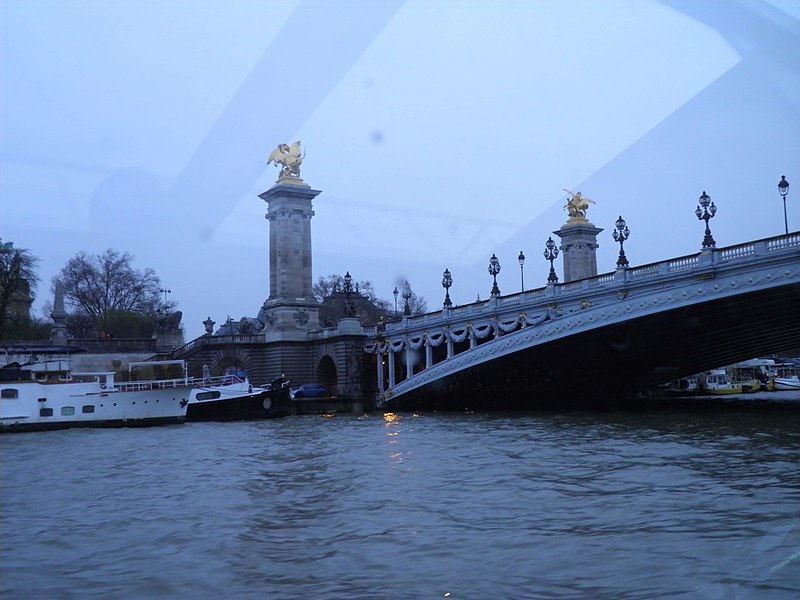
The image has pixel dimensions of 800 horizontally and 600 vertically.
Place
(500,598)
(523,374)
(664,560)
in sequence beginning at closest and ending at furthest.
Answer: (500,598) → (664,560) → (523,374)

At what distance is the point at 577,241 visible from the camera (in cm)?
6297

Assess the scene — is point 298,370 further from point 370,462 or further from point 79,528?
point 79,528

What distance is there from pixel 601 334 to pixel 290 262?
2232cm

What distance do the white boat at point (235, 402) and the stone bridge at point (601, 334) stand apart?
25.7ft

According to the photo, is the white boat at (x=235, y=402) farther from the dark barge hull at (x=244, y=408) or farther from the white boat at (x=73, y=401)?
the white boat at (x=73, y=401)

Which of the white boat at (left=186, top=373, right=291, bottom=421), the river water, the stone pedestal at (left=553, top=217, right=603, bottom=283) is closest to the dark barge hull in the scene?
the white boat at (left=186, top=373, right=291, bottom=421)

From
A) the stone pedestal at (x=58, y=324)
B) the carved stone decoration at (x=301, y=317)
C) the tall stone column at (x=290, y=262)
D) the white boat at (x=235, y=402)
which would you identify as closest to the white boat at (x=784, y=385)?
the tall stone column at (x=290, y=262)

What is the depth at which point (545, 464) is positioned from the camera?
17.7m

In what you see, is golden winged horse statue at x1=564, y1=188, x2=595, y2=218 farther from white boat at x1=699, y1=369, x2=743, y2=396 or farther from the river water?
the river water

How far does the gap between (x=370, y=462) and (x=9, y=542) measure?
30.0ft

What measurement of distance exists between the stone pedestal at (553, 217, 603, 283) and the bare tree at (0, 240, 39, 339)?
35306 mm

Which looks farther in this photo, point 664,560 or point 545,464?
point 545,464

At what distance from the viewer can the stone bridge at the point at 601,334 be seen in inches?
1237

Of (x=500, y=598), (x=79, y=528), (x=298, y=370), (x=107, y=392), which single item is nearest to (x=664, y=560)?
(x=500, y=598)
